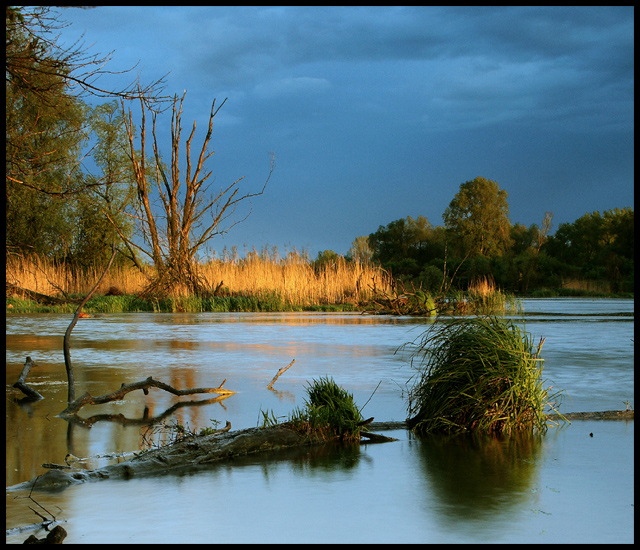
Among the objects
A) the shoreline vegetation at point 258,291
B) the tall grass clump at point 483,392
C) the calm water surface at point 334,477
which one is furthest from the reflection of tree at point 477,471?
the shoreline vegetation at point 258,291

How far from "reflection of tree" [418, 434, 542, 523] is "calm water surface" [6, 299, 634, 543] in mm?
12

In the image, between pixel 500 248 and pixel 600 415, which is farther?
pixel 500 248

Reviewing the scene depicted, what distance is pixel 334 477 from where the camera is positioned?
373cm

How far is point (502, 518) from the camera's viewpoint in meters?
3.07

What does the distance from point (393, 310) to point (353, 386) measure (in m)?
13.1

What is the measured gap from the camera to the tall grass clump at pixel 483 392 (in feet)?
16.3

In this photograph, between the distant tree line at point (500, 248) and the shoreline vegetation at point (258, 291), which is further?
the distant tree line at point (500, 248)

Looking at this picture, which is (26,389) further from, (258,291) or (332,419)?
(258,291)

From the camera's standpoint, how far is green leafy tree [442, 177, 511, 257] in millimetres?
51844

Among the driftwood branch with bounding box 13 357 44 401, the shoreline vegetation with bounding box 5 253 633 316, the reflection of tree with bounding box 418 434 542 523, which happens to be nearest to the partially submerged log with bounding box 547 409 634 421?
the reflection of tree with bounding box 418 434 542 523

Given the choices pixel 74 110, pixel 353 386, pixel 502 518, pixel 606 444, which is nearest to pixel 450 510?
pixel 502 518

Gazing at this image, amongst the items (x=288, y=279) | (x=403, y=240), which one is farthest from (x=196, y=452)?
(x=403, y=240)

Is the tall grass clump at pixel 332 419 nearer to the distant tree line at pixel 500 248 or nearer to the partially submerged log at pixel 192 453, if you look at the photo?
the partially submerged log at pixel 192 453

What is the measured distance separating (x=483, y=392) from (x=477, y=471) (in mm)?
1226
